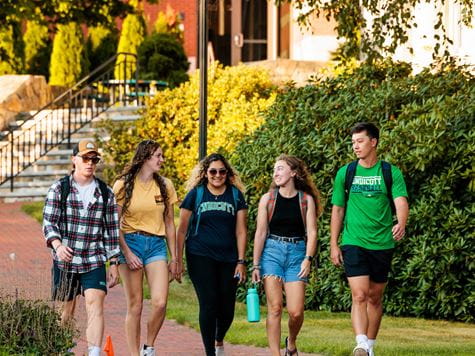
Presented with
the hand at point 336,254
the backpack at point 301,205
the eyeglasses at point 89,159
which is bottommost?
the hand at point 336,254

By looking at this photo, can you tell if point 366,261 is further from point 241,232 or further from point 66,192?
point 66,192

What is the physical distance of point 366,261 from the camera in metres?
9.34

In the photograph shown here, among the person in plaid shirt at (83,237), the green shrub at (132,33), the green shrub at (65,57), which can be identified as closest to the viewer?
the person in plaid shirt at (83,237)

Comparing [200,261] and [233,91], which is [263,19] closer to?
[233,91]

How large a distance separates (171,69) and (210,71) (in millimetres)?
7811

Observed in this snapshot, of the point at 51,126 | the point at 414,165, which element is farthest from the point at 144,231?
the point at 51,126

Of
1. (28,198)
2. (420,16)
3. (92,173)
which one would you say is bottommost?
(28,198)

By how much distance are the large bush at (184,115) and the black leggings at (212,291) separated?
12264 mm

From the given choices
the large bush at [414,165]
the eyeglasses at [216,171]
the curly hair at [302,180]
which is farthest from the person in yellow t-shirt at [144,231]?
the large bush at [414,165]

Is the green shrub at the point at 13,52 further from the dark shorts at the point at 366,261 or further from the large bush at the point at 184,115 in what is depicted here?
the dark shorts at the point at 366,261

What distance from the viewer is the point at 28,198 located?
2455cm

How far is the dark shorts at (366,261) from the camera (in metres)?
9.34

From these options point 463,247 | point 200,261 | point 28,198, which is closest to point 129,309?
point 200,261

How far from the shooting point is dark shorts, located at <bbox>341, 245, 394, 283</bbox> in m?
9.34
